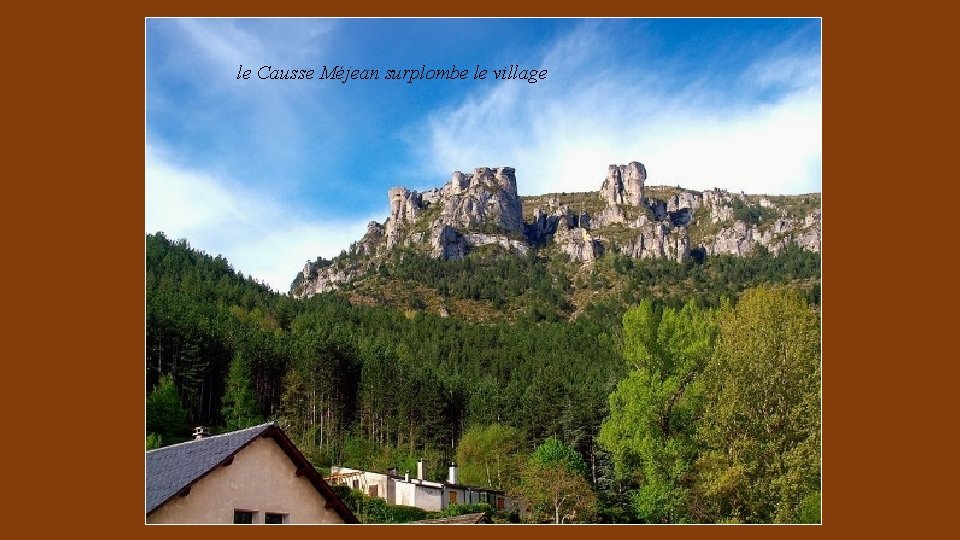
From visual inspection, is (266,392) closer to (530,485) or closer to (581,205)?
(530,485)

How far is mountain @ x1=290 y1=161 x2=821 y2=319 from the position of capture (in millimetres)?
117000

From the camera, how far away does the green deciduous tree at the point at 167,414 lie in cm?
3919

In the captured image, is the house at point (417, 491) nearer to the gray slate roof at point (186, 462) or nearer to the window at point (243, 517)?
the gray slate roof at point (186, 462)

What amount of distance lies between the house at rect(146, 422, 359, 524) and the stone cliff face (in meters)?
96.8

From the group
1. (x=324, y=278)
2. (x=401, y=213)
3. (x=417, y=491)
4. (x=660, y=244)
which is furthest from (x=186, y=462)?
(x=660, y=244)

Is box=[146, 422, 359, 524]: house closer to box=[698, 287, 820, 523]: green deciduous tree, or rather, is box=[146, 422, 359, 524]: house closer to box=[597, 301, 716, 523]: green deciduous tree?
box=[698, 287, 820, 523]: green deciduous tree

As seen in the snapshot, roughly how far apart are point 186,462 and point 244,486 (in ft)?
4.26

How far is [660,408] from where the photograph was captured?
25562 millimetres

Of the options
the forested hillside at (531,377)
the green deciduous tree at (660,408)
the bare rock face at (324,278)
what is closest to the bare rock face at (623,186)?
the forested hillside at (531,377)

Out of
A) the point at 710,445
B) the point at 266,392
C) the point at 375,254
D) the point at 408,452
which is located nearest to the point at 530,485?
the point at 710,445

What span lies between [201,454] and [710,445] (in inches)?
577

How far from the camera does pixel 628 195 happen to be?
16138 centimetres

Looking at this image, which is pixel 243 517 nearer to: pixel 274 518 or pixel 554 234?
pixel 274 518

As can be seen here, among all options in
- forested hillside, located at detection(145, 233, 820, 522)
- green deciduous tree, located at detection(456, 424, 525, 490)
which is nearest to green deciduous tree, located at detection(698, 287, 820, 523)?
forested hillside, located at detection(145, 233, 820, 522)
